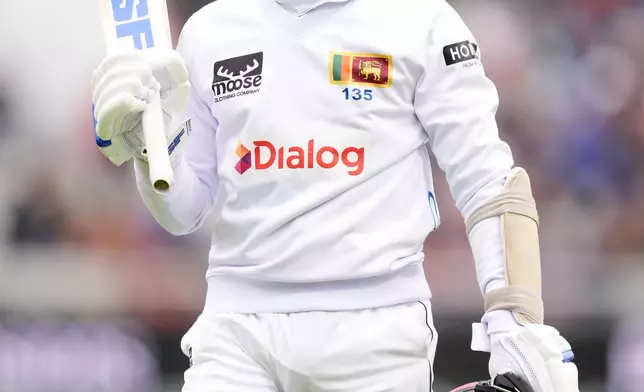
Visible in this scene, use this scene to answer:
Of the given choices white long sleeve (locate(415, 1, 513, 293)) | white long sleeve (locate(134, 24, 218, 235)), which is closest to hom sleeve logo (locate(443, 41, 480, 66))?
white long sleeve (locate(415, 1, 513, 293))

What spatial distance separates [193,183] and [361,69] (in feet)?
1.15

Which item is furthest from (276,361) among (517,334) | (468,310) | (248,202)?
(468,310)

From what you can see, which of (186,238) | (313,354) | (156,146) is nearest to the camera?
(156,146)

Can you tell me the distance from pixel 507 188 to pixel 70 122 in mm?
1983

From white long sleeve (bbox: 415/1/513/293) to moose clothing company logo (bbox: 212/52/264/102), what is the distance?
28 centimetres

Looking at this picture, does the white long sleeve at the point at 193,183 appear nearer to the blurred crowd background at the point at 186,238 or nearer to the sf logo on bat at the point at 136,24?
the sf logo on bat at the point at 136,24

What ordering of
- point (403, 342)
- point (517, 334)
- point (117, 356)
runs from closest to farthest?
point (517, 334), point (403, 342), point (117, 356)

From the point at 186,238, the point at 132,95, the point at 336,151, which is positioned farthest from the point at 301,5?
the point at 186,238

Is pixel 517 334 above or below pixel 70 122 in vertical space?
below

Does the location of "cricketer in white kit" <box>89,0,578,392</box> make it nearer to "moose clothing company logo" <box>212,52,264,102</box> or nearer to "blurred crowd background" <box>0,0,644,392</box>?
"moose clothing company logo" <box>212,52,264,102</box>

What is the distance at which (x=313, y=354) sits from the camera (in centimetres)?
151

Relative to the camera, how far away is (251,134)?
63.6 inches

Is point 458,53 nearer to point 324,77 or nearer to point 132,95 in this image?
point 324,77

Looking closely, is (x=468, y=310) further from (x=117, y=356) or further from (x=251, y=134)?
(x=251, y=134)
